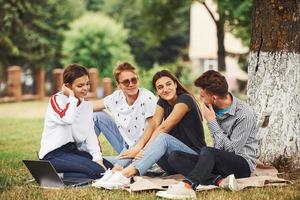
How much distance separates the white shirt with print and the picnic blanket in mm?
704

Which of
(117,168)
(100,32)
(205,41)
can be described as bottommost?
(117,168)

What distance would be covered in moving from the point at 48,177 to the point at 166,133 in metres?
1.31

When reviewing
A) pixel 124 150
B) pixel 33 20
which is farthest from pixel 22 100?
pixel 124 150

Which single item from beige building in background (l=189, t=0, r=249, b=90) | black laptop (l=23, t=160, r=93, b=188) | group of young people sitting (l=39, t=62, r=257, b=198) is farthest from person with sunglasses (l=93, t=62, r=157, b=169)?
beige building in background (l=189, t=0, r=249, b=90)

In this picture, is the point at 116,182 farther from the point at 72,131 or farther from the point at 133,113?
the point at 133,113

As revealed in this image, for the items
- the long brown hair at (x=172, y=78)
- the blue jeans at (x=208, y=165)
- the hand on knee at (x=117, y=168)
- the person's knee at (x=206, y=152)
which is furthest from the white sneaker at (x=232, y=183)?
the hand on knee at (x=117, y=168)

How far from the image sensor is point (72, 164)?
7305 mm

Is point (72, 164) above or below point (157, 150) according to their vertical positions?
below

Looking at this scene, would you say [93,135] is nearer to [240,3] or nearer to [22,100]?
[240,3]

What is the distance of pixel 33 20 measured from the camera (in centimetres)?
3191

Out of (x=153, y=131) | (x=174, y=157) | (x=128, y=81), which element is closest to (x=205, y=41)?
(x=128, y=81)

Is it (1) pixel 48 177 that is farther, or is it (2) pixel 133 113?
(2) pixel 133 113

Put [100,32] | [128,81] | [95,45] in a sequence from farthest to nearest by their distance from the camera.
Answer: [100,32]
[95,45]
[128,81]

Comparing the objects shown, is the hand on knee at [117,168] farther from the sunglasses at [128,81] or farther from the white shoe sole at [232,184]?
the white shoe sole at [232,184]
